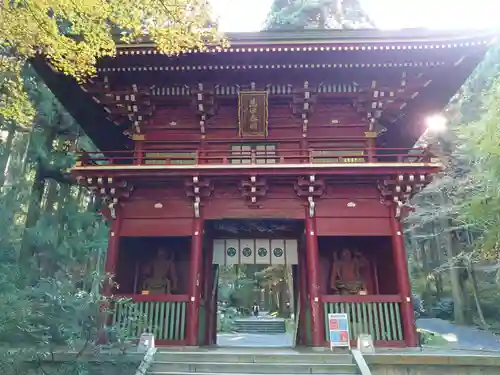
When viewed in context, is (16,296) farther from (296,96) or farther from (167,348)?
(296,96)

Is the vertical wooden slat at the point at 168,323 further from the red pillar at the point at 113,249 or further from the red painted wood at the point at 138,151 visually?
the red painted wood at the point at 138,151

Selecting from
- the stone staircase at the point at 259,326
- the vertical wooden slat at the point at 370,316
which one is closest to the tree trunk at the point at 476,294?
the stone staircase at the point at 259,326

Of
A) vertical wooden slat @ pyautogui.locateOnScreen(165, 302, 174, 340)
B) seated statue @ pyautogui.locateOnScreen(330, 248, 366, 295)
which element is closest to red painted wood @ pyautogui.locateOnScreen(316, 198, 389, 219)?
seated statue @ pyautogui.locateOnScreen(330, 248, 366, 295)

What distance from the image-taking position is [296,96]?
10250 millimetres

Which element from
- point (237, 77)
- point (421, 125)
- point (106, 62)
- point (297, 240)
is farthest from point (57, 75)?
point (421, 125)

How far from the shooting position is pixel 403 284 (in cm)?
913

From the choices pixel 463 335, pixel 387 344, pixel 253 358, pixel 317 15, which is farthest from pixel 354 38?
pixel 463 335

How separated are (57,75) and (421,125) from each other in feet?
34.9

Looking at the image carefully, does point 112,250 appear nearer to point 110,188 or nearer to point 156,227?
point 156,227

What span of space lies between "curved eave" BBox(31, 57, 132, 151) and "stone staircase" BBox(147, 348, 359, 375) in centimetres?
724

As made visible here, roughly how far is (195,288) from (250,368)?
8.48 ft

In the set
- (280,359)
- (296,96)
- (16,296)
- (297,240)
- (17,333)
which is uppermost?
(296,96)

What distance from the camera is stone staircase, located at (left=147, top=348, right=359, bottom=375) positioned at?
7.04 meters

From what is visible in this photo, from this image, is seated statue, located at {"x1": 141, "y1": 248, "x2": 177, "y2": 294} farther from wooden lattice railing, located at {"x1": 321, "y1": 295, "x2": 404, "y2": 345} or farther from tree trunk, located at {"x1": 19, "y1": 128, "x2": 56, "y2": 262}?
tree trunk, located at {"x1": 19, "y1": 128, "x2": 56, "y2": 262}
